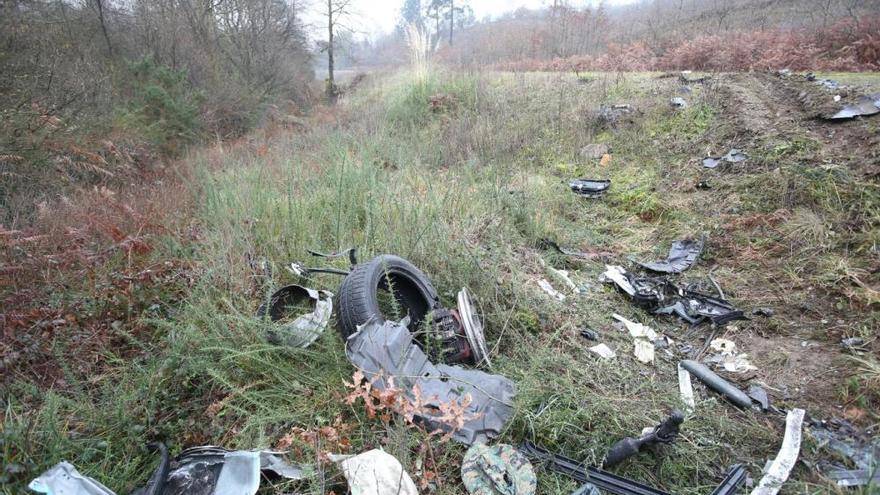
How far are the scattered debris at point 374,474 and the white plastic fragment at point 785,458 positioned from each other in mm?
1612

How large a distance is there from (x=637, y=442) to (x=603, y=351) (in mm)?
829

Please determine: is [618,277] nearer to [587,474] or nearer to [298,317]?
[587,474]

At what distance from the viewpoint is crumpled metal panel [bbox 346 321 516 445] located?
2252mm

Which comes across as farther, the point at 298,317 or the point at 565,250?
the point at 565,250

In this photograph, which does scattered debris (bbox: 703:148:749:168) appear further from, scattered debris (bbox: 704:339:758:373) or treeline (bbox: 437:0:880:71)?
treeline (bbox: 437:0:880:71)

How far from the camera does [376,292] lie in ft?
9.25

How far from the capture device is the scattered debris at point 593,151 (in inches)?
266

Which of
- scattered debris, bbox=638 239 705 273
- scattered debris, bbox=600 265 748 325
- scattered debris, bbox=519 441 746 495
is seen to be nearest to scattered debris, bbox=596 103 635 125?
scattered debris, bbox=638 239 705 273

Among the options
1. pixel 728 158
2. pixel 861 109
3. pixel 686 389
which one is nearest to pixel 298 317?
pixel 686 389

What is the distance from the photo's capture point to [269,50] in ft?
42.4

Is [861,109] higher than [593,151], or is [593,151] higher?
[861,109]

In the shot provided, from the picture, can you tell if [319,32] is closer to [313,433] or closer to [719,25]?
[719,25]

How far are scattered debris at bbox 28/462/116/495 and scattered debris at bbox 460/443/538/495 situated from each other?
1512 millimetres

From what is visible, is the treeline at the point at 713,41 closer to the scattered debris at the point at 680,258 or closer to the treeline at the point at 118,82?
the treeline at the point at 118,82
